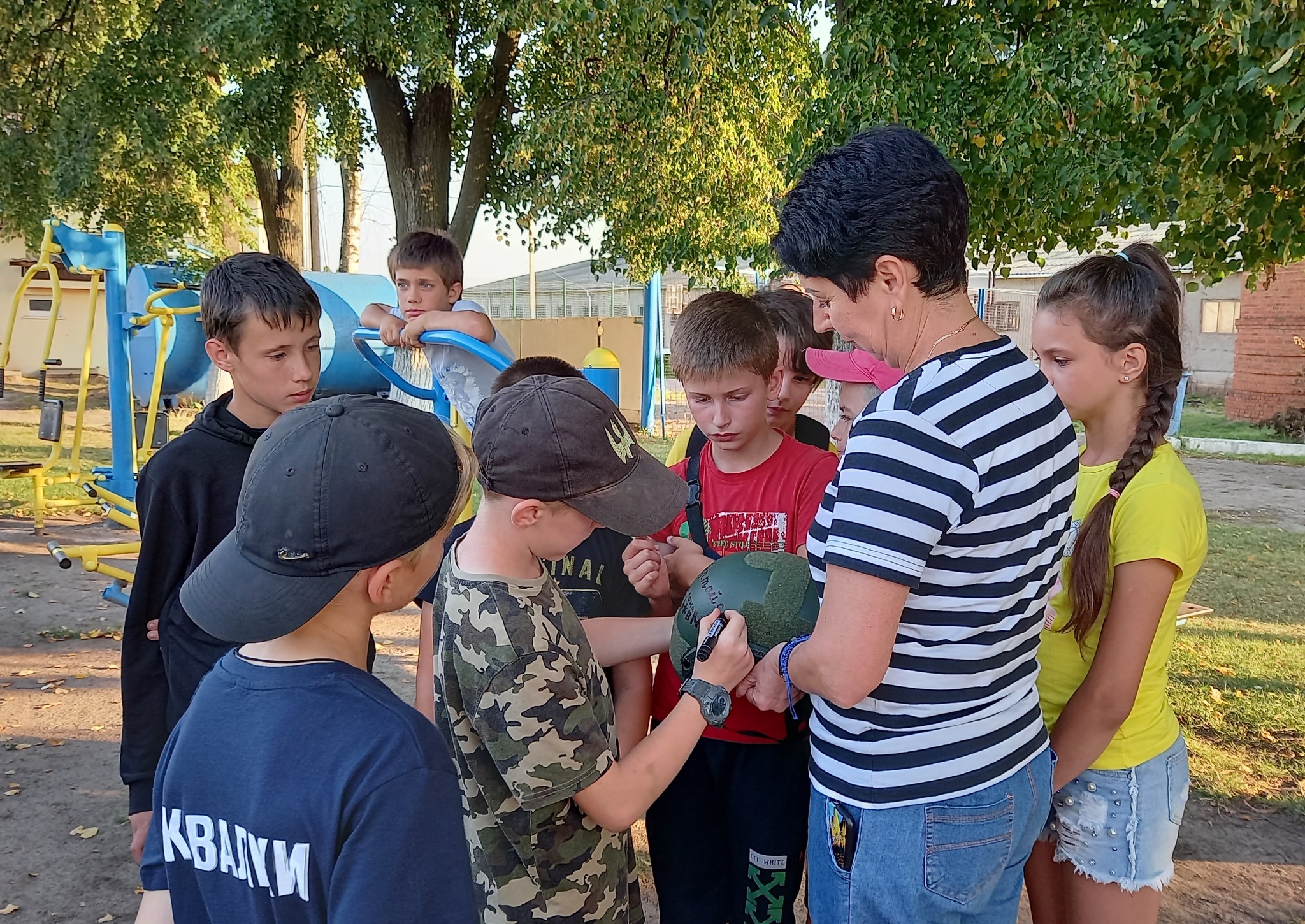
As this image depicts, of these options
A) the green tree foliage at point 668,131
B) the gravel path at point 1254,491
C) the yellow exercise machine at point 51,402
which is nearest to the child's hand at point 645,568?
the green tree foliage at point 668,131

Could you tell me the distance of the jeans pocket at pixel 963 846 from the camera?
172cm

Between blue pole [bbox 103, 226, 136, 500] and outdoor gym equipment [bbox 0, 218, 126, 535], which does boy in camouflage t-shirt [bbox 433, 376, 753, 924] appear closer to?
blue pole [bbox 103, 226, 136, 500]

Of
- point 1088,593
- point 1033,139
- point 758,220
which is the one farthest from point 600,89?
point 1088,593

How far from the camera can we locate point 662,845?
2.64 meters

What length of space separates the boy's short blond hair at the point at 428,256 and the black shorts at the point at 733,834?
142 inches

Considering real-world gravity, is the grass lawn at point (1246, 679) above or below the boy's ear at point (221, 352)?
below

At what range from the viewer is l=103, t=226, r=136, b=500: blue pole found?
837cm

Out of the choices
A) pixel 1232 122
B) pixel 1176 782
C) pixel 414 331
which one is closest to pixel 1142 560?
pixel 1176 782

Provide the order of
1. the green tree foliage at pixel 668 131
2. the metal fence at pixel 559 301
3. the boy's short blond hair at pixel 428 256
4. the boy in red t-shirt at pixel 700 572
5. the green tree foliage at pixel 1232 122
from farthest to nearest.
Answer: the metal fence at pixel 559 301 → the green tree foliage at pixel 668 131 → the boy's short blond hair at pixel 428 256 → the green tree foliage at pixel 1232 122 → the boy in red t-shirt at pixel 700 572

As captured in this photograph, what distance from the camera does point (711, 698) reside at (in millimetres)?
1895

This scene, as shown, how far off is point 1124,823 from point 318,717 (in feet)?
6.24

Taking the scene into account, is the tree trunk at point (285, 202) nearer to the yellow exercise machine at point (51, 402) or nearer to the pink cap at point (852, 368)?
the yellow exercise machine at point (51, 402)

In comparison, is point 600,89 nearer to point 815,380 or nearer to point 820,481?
point 815,380

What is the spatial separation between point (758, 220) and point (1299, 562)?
7.26 m
